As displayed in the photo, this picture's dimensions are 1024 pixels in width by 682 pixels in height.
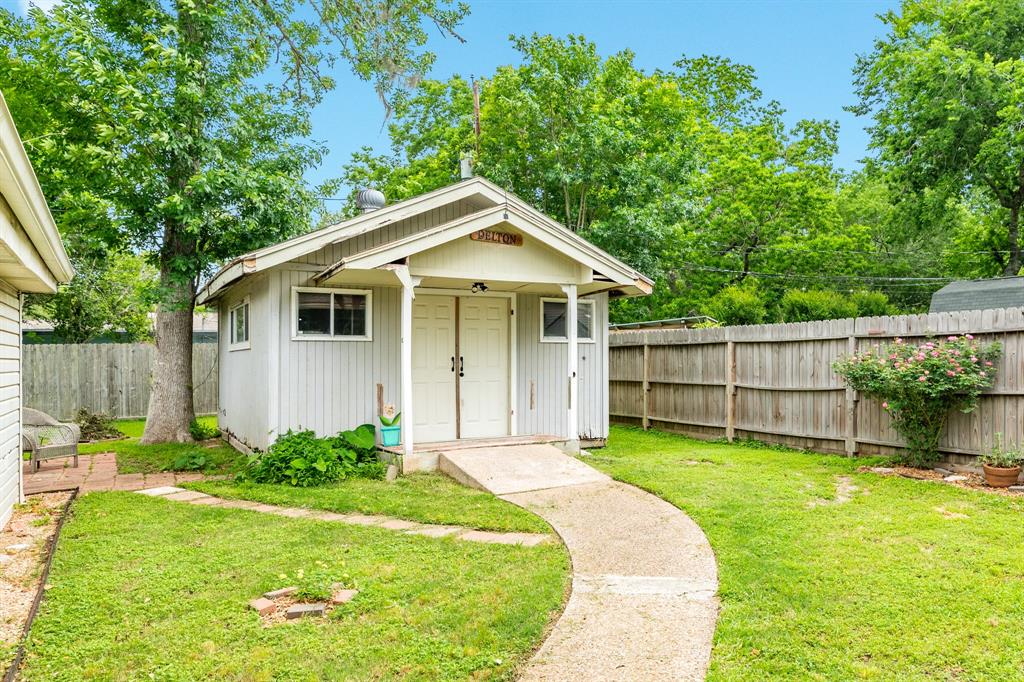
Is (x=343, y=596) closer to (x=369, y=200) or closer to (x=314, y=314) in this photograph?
(x=314, y=314)

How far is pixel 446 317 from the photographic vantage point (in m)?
8.69

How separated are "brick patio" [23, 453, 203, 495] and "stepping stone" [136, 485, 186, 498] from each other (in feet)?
0.63

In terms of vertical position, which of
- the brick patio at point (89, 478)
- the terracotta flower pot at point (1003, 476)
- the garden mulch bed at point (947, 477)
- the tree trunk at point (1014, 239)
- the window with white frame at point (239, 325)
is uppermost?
the tree trunk at point (1014, 239)

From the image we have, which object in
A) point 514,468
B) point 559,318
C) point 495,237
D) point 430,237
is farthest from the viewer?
point 559,318

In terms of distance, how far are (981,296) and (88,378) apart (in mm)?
18834

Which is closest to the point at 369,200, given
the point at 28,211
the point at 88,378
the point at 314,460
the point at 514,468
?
the point at 314,460

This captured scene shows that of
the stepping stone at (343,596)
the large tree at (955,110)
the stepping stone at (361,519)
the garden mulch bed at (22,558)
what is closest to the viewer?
the garden mulch bed at (22,558)

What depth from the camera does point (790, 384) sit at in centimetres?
919

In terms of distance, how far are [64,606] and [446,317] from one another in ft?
18.5

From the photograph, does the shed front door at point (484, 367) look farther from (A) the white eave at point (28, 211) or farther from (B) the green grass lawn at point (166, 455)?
(A) the white eave at point (28, 211)

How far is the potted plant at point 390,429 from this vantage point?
25.6 ft

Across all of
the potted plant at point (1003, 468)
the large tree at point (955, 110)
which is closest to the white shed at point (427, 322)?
the potted plant at point (1003, 468)

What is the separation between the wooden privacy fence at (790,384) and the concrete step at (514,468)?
12.1 feet

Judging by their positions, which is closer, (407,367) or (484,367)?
(407,367)
